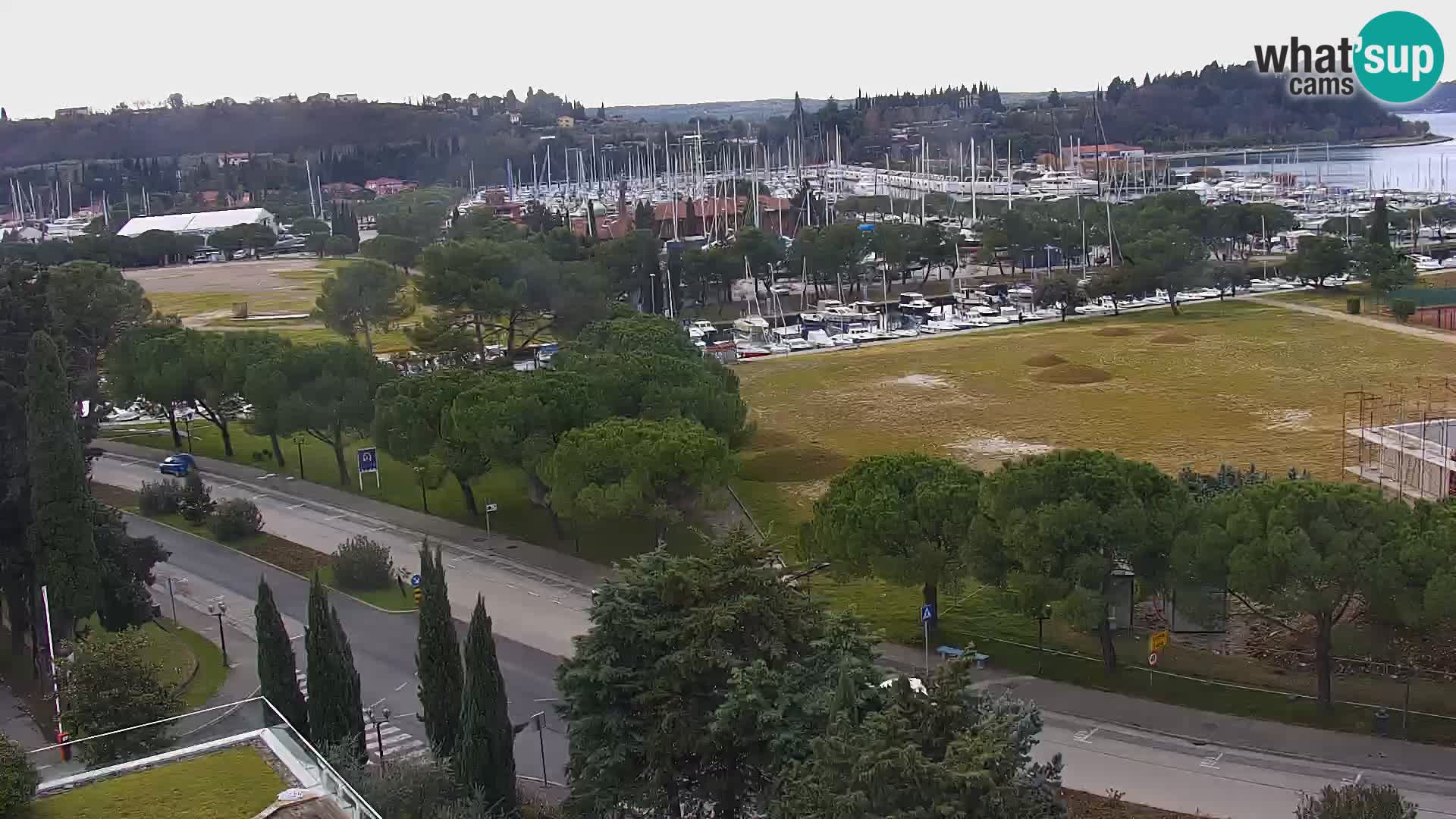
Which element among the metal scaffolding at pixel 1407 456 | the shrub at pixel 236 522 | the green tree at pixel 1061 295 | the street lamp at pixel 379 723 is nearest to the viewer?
the street lamp at pixel 379 723

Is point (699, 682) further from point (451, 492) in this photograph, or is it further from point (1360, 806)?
point (451, 492)

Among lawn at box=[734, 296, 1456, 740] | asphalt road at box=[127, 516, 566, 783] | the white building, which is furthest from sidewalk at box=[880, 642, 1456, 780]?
the white building

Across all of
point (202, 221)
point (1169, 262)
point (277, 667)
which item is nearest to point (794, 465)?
point (277, 667)

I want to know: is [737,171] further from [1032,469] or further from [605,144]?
[1032,469]

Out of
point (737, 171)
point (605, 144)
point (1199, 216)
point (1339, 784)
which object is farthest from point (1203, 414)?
point (605, 144)

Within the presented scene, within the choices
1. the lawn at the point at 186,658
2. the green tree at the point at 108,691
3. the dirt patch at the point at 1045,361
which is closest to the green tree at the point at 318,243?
the dirt patch at the point at 1045,361

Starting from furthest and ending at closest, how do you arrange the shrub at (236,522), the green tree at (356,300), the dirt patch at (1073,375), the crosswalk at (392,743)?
the green tree at (356,300) → the dirt patch at (1073,375) → the shrub at (236,522) → the crosswalk at (392,743)

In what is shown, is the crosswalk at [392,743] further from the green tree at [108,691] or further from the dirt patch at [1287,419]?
the dirt patch at [1287,419]
